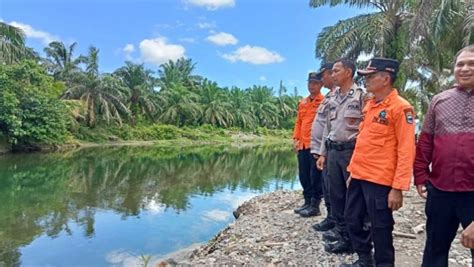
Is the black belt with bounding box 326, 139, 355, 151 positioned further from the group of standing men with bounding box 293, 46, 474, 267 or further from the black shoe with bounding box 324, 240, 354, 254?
the black shoe with bounding box 324, 240, 354, 254

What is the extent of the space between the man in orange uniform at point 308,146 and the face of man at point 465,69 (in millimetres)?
2272

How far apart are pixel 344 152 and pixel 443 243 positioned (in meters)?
1.22

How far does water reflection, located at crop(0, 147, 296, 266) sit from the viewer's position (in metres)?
6.59

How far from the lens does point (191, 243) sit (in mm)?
6562

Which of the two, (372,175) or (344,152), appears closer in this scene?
(372,175)

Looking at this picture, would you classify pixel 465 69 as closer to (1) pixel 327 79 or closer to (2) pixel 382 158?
(2) pixel 382 158

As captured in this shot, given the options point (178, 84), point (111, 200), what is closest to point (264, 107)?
point (178, 84)

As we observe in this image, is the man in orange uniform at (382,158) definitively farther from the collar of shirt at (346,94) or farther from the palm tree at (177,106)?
the palm tree at (177,106)

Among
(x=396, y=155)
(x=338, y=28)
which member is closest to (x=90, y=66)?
(x=338, y=28)

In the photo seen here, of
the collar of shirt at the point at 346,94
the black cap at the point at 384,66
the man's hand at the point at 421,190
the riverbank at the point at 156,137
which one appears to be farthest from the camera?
the riverbank at the point at 156,137

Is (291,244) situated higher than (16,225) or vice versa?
(291,244)

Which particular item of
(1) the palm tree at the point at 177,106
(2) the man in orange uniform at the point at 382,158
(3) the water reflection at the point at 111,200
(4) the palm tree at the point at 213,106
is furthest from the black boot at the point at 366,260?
(4) the palm tree at the point at 213,106

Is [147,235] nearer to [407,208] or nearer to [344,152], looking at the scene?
[407,208]

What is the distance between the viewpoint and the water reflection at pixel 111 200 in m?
6.59
